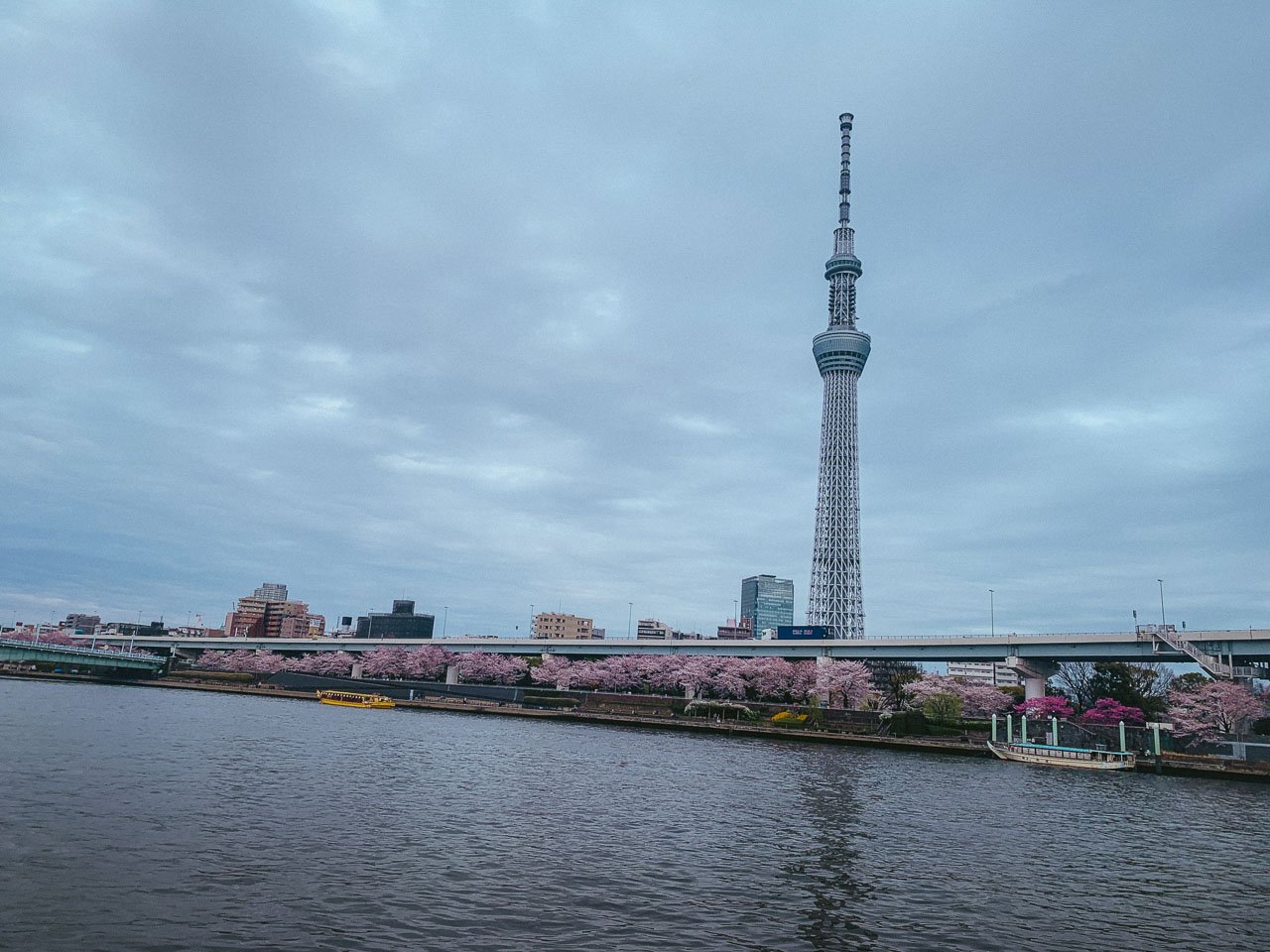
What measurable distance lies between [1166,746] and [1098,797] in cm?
5340

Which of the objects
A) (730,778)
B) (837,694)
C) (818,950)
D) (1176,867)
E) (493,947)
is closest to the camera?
(493,947)

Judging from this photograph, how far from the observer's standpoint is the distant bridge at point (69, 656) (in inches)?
6924

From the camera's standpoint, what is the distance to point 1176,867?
38406 mm

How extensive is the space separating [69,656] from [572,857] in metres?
194

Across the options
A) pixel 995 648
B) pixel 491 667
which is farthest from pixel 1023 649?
pixel 491 667

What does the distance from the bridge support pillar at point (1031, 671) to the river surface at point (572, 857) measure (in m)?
67.6

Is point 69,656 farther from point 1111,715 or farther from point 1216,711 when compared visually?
point 1216,711

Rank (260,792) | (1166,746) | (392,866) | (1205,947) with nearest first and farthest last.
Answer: (1205,947) → (392,866) → (260,792) → (1166,746)

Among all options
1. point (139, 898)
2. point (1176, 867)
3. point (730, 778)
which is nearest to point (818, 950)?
point (139, 898)

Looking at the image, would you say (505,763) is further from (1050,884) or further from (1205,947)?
(1205,947)

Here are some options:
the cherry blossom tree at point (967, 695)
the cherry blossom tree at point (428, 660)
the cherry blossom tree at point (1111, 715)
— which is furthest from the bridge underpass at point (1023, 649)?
the cherry blossom tree at point (428, 660)

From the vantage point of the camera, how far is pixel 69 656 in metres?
182

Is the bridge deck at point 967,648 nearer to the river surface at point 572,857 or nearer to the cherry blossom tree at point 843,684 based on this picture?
the cherry blossom tree at point 843,684

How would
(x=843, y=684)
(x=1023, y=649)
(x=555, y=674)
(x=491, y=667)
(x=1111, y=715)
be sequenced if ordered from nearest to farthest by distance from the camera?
(x=1111, y=715) → (x=1023, y=649) → (x=843, y=684) → (x=555, y=674) → (x=491, y=667)
